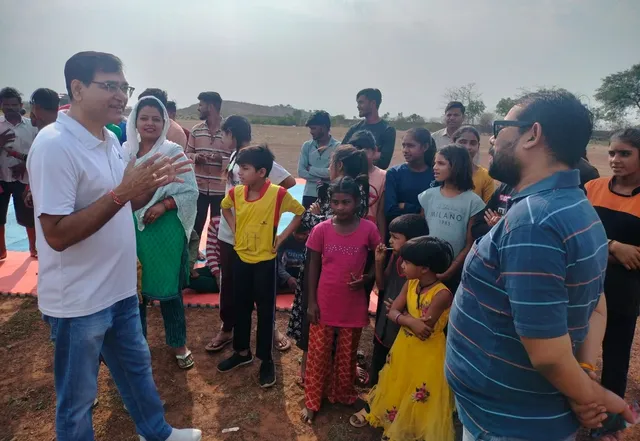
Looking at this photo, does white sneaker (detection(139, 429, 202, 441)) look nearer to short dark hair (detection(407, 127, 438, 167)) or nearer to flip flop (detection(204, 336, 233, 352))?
flip flop (detection(204, 336, 233, 352))

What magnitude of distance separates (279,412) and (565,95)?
238 centimetres

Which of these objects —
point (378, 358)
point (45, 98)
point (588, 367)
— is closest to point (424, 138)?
point (378, 358)

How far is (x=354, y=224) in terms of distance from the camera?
2.64 m

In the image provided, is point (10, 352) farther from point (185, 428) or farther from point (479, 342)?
point (479, 342)

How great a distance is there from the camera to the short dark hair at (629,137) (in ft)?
8.20

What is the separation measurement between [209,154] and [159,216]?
1938mm

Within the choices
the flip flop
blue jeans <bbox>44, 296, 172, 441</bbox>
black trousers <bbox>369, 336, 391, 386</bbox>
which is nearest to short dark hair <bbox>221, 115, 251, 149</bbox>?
the flip flop

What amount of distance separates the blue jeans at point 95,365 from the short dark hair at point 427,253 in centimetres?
145

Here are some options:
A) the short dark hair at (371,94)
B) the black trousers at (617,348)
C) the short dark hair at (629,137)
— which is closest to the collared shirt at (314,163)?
the short dark hair at (371,94)

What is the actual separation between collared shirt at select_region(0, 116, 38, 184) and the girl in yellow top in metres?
4.68

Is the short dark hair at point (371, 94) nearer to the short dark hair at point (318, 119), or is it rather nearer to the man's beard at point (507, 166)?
the short dark hair at point (318, 119)

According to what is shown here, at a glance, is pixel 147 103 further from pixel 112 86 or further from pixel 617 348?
pixel 617 348

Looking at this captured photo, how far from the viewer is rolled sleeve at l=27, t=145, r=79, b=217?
1.64 m

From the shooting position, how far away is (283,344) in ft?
11.5
